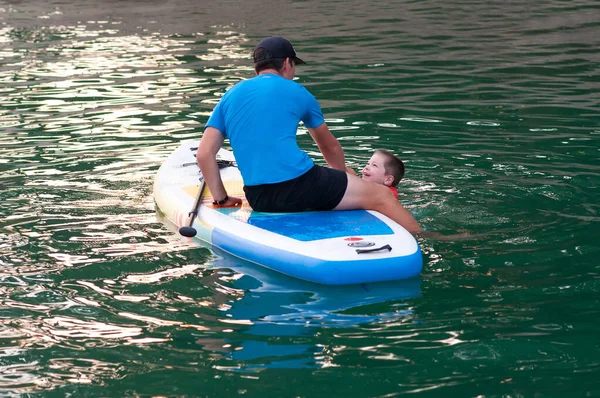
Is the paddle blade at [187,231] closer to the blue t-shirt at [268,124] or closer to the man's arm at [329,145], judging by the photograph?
the blue t-shirt at [268,124]

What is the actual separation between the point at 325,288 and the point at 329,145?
143 centimetres

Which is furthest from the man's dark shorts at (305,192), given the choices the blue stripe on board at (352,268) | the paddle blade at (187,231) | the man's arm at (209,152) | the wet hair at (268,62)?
the wet hair at (268,62)

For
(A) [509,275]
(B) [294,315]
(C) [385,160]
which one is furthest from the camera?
(C) [385,160]

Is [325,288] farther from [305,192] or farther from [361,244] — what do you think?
[305,192]

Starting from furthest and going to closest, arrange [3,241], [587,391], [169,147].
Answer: [169,147] < [3,241] < [587,391]

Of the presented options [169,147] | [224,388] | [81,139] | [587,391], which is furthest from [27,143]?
[587,391]

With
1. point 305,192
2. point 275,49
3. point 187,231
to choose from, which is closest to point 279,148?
point 305,192

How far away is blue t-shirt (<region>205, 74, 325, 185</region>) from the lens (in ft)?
19.9

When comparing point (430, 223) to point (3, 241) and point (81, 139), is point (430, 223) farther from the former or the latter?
point (81, 139)

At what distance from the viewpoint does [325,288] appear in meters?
5.49

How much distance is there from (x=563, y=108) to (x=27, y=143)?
6339 mm

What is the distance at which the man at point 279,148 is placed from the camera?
6.09m

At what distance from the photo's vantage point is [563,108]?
429 inches

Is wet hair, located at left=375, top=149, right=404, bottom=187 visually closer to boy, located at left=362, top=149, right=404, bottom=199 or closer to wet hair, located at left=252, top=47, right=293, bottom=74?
boy, located at left=362, top=149, right=404, bottom=199
